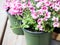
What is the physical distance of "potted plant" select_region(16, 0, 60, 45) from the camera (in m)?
0.97

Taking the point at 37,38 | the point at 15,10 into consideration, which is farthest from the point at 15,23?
the point at 37,38

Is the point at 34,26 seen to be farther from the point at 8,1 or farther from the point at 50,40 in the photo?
the point at 8,1

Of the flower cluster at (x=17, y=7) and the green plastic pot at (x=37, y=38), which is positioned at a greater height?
the flower cluster at (x=17, y=7)

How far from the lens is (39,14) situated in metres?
0.97

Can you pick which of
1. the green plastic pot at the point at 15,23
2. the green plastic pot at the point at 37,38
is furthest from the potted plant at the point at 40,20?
the green plastic pot at the point at 15,23

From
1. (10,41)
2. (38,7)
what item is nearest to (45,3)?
(38,7)

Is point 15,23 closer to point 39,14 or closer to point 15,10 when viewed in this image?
point 15,10

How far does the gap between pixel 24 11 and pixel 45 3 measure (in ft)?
0.53

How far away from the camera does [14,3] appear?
1088 mm

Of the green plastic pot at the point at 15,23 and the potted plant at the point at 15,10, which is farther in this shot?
the green plastic pot at the point at 15,23

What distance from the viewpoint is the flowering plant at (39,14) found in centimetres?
96

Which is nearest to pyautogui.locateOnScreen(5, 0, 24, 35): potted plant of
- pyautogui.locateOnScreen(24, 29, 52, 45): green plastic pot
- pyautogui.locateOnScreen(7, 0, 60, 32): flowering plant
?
pyautogui.locateOnScreen(7, 0, 60, 32): flowering plant

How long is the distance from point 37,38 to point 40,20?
0.41 feet

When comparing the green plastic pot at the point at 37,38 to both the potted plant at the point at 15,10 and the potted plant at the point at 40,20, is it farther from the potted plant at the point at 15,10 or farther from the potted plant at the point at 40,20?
the potted plant at the point at 15,10
